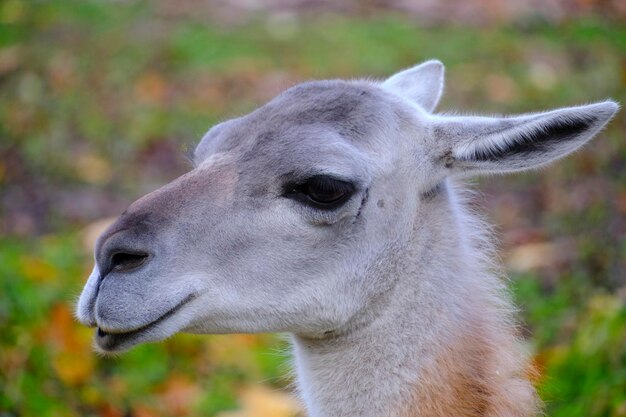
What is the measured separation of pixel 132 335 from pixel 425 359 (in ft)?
3.89

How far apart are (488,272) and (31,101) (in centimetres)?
816

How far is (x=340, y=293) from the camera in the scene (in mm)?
3928

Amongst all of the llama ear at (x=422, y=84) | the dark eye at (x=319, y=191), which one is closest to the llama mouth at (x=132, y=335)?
the dark eye at (x=319, y=191)

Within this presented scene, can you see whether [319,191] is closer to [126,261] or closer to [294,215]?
[294,215]

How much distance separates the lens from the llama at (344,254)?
12.0ft

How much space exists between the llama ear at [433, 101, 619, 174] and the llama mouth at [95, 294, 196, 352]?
126cm

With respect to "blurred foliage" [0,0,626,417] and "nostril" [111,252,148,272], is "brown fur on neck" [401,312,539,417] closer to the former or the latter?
"blurred foliage" [0,0,626,417]

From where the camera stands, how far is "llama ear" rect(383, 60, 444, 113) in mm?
4941

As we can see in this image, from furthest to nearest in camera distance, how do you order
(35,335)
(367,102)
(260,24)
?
(260,24) → (35,335) → (367,102)

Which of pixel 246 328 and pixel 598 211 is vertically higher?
pixel 246 328

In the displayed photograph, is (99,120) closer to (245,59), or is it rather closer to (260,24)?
(245,59)

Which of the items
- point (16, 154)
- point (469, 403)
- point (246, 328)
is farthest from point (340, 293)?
point (16, 154)

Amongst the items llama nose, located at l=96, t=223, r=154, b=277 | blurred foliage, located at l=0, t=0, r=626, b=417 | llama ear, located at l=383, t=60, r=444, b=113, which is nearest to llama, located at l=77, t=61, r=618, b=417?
llama nose, located at l=96, t=223, r=154, b=277

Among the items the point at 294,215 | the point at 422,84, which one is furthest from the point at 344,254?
the point at 422,84
